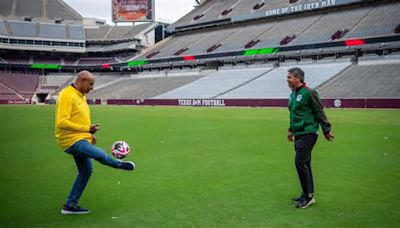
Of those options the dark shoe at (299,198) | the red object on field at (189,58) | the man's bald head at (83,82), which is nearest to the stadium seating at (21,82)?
the red object on field at (189,58)

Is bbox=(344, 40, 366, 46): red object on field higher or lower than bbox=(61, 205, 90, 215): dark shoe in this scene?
higher

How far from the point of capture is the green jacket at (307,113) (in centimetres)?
632

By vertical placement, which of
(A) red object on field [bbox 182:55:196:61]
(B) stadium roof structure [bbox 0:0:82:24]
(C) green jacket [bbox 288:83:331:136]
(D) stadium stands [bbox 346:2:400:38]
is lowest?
(C) green jacket [bbox 288:83:331:136]

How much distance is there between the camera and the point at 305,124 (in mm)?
6324

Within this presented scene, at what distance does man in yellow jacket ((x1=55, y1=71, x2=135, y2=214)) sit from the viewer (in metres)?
5.66

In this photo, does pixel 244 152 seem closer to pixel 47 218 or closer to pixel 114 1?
pixel 47 218

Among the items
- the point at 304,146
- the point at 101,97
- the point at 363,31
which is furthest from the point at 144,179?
the point at 101,97

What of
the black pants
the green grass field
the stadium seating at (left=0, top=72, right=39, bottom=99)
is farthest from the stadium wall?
the black pants

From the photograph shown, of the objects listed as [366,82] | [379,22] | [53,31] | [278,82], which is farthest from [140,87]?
[366,82]

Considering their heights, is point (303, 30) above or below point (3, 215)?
above

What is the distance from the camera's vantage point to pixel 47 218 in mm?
5902

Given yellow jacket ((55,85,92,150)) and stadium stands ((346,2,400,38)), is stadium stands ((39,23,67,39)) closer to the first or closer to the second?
stadium stands ((346,2,400,38))

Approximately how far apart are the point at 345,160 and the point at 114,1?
3372 inches

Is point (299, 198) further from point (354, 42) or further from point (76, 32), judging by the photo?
point (76, 32)
